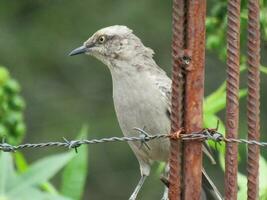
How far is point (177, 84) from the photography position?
5656mm

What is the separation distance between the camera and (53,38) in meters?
15.5

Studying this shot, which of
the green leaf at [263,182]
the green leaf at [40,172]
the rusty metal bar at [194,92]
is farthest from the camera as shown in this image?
the green leaf at [263,182]

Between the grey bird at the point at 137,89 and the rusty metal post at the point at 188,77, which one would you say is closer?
the rusty metal post at the point at 188,77

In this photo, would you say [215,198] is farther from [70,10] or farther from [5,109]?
[70,10]

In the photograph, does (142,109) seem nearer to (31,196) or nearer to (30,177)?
(30,177)

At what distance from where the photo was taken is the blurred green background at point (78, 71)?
14.9 meters

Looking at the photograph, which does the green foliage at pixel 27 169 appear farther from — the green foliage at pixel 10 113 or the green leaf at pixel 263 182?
the green leaf at pixel 263 182

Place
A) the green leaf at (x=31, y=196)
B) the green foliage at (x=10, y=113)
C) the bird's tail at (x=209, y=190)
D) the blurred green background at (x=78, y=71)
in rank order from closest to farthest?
the green leaf at (x=31, y=196) → the bird's tail at (x=209, y=190) → the green foliage at (x=10, y=113) → the blurred green background at (x=78, y=71)

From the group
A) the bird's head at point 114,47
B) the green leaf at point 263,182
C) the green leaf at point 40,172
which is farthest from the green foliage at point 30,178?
the bird's head at point 114,47

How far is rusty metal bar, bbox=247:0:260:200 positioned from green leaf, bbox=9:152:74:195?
44.3 inches

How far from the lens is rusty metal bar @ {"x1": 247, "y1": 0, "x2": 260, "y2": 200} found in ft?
18.6

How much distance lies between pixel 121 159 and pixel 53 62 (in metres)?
1.49

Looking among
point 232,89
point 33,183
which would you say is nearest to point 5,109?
point 33,183

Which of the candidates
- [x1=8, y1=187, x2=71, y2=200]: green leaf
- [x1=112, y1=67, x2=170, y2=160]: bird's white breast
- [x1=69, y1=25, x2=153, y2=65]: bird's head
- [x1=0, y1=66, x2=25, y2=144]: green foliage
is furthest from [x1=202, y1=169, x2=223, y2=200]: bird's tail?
[x1=0, y1=66, x2=25, y2=144]: green foliage
